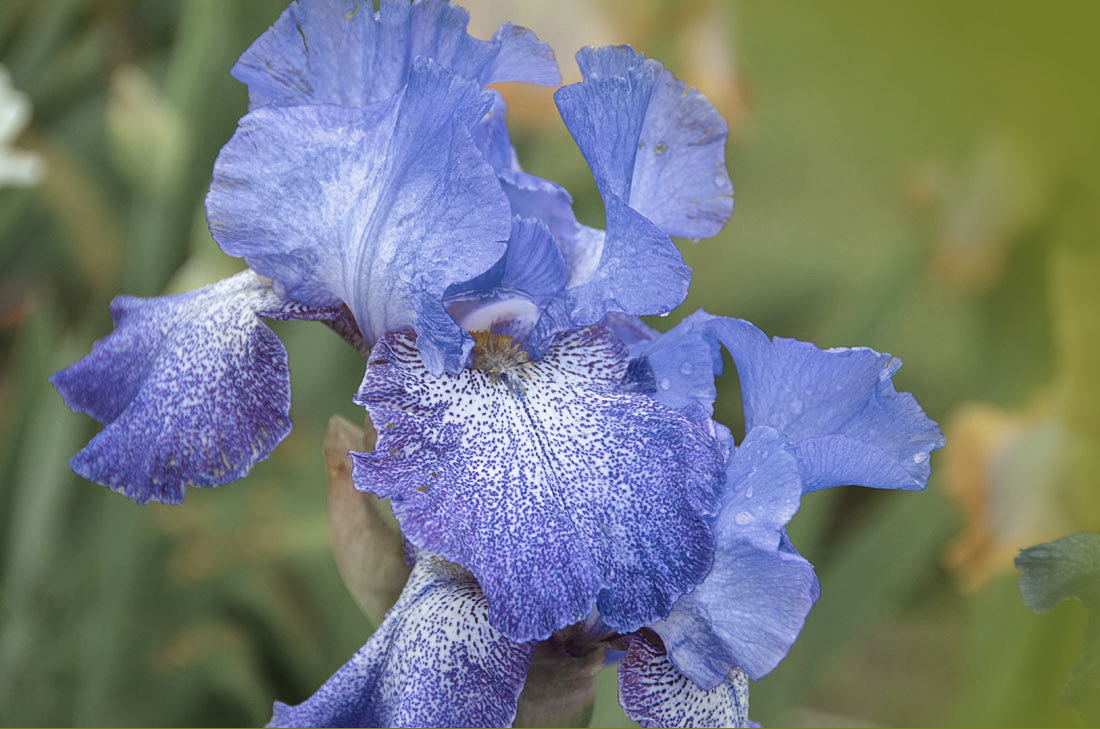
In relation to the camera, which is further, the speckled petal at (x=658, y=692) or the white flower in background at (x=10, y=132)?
the white flower in background at (x=10, y=132)

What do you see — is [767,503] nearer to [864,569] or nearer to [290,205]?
[290,205]

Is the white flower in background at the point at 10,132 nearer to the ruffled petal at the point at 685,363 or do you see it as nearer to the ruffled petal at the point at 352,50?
the ruffled petal at the point at 352,50

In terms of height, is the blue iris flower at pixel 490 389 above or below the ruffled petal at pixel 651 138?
below

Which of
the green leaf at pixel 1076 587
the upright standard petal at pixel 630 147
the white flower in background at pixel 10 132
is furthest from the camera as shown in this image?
the white flower in background at pixel 10 132

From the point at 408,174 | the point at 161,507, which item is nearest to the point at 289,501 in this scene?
the point at 161,507

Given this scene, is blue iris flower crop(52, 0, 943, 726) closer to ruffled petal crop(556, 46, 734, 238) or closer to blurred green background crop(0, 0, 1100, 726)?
ruffled petal crop(556, 46, 734, 238)

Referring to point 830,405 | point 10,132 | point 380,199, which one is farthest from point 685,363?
point 10,132

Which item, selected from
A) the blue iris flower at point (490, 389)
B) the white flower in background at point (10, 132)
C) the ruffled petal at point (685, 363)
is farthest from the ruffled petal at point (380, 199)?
the white flower in background at point (10, 132)

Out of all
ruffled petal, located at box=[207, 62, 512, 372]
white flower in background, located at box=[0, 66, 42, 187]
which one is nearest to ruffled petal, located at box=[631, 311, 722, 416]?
ruffled petal, located at box=[207, 62, 512, 372]
